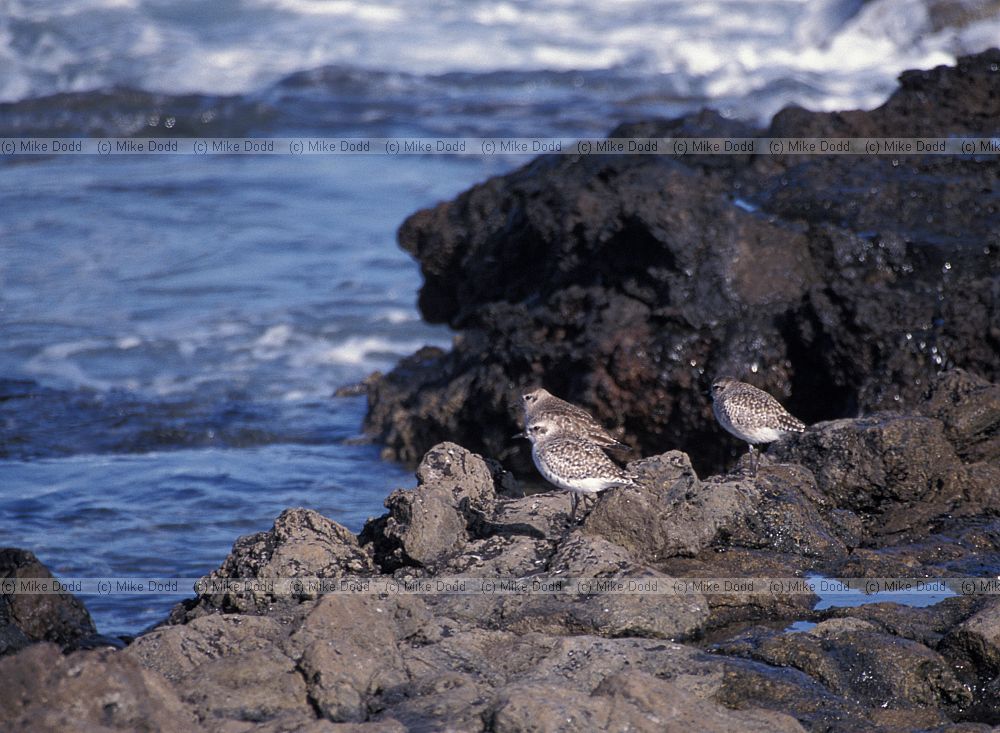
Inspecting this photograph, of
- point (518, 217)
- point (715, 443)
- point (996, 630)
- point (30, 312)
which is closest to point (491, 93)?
point (30, 312)

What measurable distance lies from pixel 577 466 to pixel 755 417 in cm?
170

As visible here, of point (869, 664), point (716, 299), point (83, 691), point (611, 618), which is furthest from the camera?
point (716, 299)

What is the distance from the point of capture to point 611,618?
5.23 metres

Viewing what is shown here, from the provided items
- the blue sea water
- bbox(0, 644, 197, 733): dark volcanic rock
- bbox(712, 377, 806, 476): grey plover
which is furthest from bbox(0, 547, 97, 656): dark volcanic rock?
bbox(712, 377, 806, 476): grey plover

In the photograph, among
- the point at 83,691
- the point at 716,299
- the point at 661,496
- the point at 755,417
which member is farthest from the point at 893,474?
the point at 83,691

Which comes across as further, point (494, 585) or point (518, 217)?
point (518, 217)

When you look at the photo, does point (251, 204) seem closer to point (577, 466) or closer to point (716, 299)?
point (716, 299)

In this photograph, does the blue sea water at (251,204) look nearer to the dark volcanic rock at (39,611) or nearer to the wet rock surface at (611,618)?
the dark volcanic rock at (39,611)

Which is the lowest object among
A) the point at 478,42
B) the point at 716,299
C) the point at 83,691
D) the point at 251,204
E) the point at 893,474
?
the point at 83,691

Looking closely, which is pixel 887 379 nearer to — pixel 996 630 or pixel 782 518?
pixel 782 518

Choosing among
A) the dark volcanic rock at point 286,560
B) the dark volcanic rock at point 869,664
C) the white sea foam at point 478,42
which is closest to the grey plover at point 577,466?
the dark volcanic rock at point 286,560

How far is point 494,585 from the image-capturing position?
18.3 feet

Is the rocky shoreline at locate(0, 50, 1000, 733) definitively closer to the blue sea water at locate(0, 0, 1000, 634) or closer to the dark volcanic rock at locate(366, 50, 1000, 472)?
the dark volcanic rock at locate(366, 50, 1000, 472)

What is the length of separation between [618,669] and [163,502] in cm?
570
